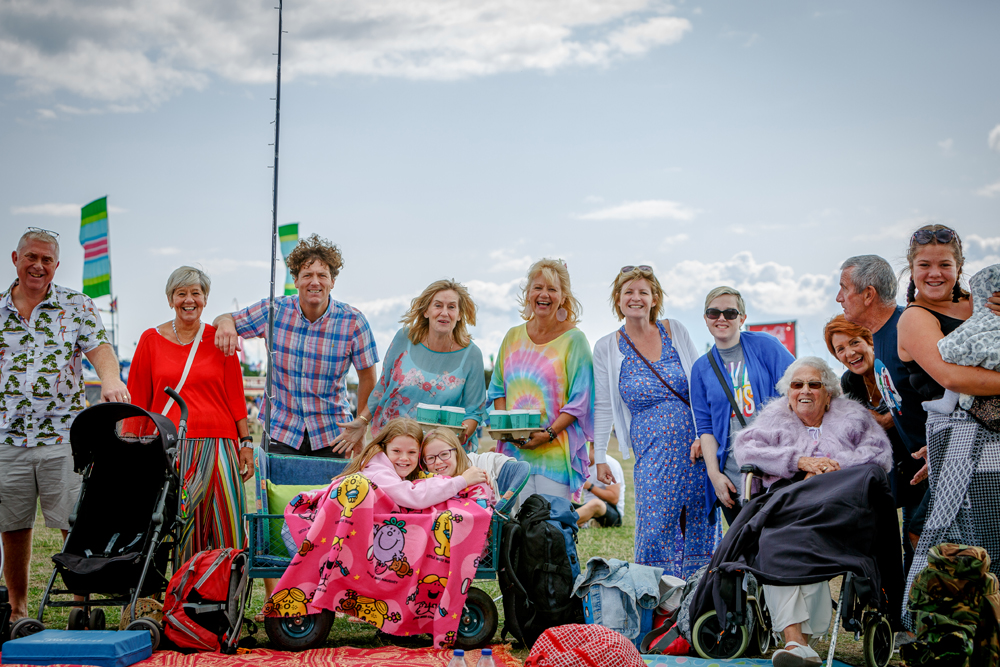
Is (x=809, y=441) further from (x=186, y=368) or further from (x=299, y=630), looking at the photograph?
(x=186, y=368)

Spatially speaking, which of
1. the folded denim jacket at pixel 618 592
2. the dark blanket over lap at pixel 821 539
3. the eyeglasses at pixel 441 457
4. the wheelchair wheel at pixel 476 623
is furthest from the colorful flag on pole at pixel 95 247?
the dark blanket over lap at pixel 821 539

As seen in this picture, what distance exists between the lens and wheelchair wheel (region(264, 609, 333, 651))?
12.7 feet

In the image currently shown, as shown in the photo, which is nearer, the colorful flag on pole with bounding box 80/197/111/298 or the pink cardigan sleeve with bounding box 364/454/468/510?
the pink cardigan sleeve with bounding box 364/454/468/510

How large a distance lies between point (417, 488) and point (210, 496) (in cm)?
131

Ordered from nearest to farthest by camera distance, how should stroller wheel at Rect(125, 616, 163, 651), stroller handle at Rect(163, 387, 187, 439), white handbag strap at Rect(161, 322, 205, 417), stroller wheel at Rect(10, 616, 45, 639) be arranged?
stroller wheel at Rect(10, 616, 45, 639), stroller wheel at Rect(125, 616, 163, 651), stroller handle at Rect(163, 387, 187, 439), white handbag strap at Rect(161, 322, 205, 417)

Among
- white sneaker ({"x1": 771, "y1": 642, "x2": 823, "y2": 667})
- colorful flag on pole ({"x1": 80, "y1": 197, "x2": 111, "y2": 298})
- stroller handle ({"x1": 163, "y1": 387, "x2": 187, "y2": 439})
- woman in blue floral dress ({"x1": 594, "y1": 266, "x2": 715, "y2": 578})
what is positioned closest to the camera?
white sneaker ({"x1": 771, "y1": 642, "x2": 823, "y2": 667})

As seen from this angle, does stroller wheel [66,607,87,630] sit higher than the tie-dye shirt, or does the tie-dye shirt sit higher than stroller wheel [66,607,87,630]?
the tie-dye shirt

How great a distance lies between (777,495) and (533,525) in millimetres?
1194

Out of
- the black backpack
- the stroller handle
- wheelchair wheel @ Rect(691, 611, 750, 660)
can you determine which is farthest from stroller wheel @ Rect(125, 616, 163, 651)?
wheelchair wheel @ Rect(691, 611, 750, 660)

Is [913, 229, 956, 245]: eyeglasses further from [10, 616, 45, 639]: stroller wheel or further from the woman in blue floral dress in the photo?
[10, 616, 45, 639]: stroller wheel

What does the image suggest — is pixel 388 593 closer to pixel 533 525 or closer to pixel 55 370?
pixel 533 525

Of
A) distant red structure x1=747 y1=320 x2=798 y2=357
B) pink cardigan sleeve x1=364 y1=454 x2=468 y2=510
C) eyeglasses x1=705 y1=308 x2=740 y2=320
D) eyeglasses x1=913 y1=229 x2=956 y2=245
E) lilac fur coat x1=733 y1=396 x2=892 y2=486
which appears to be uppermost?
distant red structure x1=747 y1=320 x2=798 y2=357

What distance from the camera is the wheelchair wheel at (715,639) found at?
3.62 metres

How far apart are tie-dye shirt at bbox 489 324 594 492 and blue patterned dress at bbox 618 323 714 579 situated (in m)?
0.29
